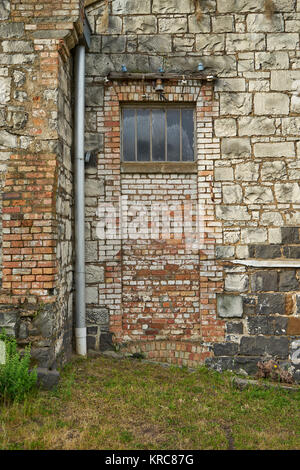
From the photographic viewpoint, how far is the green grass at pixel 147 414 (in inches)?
133

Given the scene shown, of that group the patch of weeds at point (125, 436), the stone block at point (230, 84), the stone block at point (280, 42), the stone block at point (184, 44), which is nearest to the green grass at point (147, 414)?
the patch of weeds at point (125, 436)

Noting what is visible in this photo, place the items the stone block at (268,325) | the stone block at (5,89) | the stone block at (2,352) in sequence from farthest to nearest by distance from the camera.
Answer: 1. the stone block at (268,325)
2. the stone block at (5,89)
3. the stone block at (2,352)

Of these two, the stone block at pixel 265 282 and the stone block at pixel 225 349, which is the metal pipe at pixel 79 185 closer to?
the stone block at pixel 225 349

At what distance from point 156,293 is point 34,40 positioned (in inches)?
141

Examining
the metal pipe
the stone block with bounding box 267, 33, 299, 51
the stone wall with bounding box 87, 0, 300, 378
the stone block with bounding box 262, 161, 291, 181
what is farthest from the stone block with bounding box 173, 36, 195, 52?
the stone block with bounding box 262, 161, 291, 181

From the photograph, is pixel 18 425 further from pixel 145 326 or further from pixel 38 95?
pixel 38 95

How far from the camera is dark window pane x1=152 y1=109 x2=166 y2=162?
589 cm

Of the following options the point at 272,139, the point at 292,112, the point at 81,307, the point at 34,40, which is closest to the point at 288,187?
the point at 272,139

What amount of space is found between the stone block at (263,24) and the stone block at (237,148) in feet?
5.15

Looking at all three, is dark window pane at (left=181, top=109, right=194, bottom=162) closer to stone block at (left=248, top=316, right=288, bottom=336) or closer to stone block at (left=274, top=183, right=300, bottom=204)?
stone block at (left=274, top=183, right=300, bottom=204)

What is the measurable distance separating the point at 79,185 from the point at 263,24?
3.47 m

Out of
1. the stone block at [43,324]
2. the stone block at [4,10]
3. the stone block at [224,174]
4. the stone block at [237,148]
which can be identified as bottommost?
the stone block at [43,324]

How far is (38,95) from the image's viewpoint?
Result: 4.70 metres
